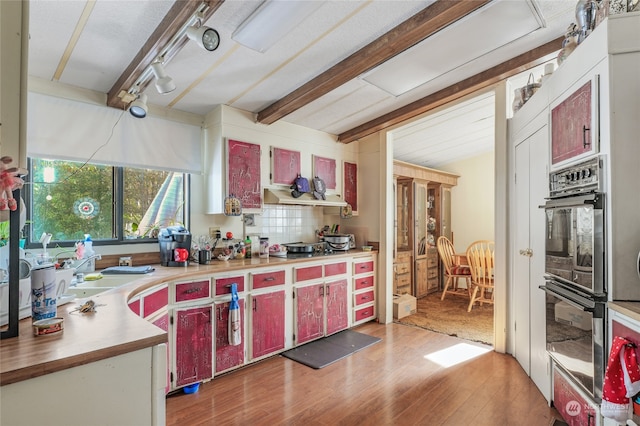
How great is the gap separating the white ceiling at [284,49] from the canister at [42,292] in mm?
1415

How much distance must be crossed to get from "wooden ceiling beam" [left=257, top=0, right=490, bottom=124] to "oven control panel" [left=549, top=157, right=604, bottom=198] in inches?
43.9

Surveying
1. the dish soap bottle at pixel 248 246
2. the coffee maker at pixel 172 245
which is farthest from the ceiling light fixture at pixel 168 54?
the dish soap bottle at pixel 248 246

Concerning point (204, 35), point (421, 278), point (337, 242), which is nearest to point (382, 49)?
point (204, 35)

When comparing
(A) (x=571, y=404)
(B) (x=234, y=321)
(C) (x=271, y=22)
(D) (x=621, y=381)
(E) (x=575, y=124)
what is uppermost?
(C) (x=271, y=22)

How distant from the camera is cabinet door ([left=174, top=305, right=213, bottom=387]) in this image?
2.31 m

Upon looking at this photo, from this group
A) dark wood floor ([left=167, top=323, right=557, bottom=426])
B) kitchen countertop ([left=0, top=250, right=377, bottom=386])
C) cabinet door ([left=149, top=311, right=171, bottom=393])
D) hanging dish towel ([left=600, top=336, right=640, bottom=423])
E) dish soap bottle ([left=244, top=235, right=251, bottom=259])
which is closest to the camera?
kitchen countertop ([left=0, top=250, right=377, bottom=386])

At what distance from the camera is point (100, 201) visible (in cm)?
264

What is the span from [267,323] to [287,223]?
132cm

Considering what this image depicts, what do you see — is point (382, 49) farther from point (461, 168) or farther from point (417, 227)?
point (461, 168)

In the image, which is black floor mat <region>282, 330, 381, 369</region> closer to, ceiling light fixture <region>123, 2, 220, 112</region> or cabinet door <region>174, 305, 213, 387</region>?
cabinet door <region>174, 305, 213, 387</region>

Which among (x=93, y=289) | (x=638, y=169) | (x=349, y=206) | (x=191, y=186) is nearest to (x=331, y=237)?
(x=349, y=206)

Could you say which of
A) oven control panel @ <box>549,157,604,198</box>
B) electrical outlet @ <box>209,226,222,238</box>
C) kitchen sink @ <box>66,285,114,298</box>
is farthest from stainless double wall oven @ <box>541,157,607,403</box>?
electrical outlet @ <box>209,226,222,238</box>

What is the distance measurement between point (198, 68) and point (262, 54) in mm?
506

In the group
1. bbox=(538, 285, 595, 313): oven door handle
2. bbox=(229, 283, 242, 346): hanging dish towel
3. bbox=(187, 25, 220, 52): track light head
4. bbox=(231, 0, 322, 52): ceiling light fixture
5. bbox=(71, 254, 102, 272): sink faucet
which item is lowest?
bbox=(229, 283, 242, 346): hanging dish towel
